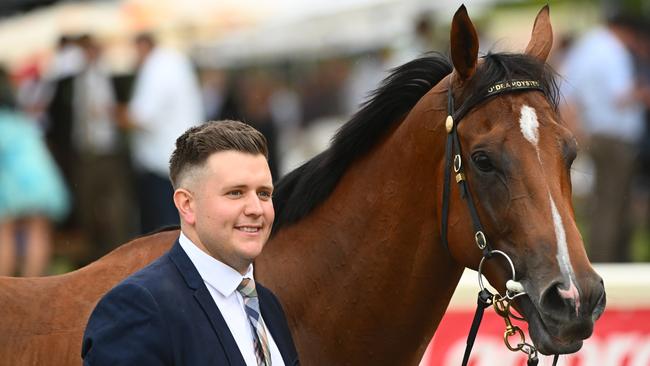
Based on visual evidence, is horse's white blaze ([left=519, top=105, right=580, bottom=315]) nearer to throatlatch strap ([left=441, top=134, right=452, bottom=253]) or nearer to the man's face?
throatlatch strap ([left=441, top=134, right=452, bottom=253])

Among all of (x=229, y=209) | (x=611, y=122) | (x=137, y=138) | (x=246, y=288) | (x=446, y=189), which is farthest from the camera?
(x=611, y=122)

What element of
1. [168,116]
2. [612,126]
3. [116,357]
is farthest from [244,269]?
[612,126]

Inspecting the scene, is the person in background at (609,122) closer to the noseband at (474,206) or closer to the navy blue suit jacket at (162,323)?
the noseband at (474,206)

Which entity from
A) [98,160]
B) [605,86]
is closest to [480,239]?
[605,86]

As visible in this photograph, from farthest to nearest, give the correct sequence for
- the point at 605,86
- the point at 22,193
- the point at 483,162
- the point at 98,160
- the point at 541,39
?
the point at 98,160
the point at 605,86
the point at 22,193
the point at 541,39
the point at 483,162

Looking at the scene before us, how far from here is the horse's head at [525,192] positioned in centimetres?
329

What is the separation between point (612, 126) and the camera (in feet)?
33.9

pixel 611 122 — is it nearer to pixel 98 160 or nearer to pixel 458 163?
pixel 98 160

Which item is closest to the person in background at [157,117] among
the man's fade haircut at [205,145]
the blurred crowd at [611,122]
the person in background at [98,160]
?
the person in background at [98,160]

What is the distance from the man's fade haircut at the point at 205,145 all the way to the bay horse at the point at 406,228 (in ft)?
3.10

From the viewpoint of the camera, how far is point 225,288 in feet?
9.20

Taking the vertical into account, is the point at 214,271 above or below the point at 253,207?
below

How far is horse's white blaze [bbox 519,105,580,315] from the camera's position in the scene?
3.25 meters

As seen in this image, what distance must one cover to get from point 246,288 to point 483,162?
101 centimetres
